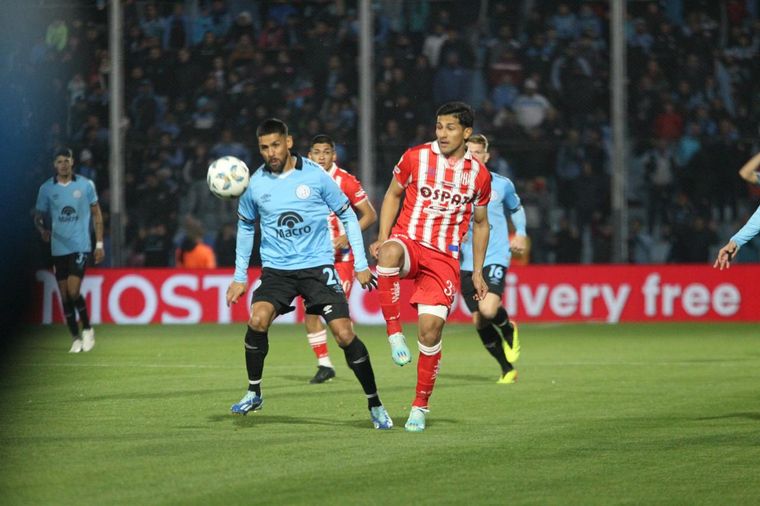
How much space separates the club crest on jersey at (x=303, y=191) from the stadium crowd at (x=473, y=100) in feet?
42.0

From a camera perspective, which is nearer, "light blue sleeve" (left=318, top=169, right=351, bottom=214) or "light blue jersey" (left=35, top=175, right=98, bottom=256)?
"light blue sleeve" (left=318, top=169, right=351, bottom=214)

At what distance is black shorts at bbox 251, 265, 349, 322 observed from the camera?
8.02 meters

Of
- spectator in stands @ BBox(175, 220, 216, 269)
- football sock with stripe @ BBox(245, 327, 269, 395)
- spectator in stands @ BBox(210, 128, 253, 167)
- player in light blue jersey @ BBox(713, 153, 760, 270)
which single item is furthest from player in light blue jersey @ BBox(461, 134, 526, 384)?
spectator in stands @ BBox(210, 128, 253, 167)

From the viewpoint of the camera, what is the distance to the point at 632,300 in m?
20.4

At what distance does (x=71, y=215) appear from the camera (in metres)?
15.1

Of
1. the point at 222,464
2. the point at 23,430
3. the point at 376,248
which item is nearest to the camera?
the point at 222,464

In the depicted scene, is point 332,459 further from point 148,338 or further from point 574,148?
point 574,148

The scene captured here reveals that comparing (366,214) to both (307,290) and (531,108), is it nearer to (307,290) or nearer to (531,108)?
(307,290)

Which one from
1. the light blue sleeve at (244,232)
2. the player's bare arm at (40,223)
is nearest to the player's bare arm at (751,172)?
the light blue sleeve at (244,232)

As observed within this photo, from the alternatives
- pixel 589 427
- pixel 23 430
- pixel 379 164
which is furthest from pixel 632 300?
pixel 23 430

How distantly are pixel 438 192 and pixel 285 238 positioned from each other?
103cm

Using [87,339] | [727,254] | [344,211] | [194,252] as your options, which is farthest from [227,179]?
[194,252]

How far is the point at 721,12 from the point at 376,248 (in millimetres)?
16447

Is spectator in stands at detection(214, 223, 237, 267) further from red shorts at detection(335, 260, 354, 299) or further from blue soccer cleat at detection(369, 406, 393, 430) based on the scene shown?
blue soccer cleat at detection(369, 406, 393, 430)
